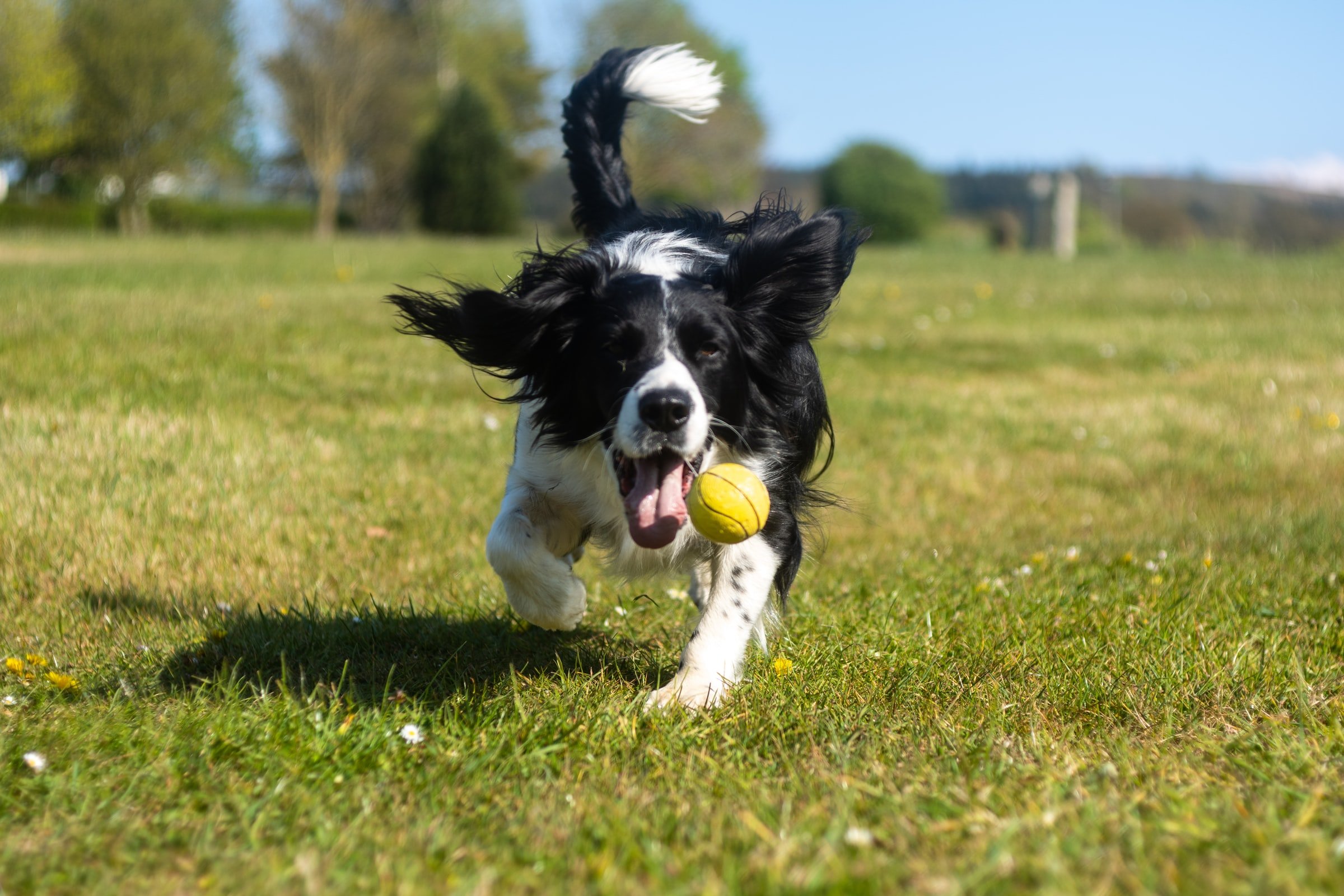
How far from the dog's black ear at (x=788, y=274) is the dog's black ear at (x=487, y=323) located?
53cm

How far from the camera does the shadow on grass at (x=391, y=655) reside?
10.7ft

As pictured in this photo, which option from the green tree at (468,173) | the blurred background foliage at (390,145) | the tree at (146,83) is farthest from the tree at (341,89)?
the green tree at (468,173)

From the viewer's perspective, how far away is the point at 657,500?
10.1ft

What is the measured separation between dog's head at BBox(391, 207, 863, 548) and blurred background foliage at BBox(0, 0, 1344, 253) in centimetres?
2104

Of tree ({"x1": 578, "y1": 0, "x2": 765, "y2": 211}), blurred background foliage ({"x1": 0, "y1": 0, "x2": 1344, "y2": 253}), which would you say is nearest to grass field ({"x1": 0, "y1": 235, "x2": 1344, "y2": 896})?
blurred background foliage ({"x1": 0, "y1": 0, "x2": 1344, "y2": 253})

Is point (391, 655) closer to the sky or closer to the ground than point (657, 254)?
closer to the ground

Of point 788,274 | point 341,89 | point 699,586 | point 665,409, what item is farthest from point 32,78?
point 665,409

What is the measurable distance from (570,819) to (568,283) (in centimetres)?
164

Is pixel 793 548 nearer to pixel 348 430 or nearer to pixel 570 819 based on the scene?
pixel 570 819

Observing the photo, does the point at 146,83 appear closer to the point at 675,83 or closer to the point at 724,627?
the point at 675,83

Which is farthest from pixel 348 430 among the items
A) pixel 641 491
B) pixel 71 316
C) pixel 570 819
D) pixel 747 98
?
pixel 747 98

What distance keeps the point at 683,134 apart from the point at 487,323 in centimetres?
4132

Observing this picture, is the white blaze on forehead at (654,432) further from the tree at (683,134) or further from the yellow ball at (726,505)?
the tree at (683,134)

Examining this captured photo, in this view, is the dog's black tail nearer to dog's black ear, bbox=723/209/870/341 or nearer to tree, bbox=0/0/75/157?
dog's black ear, bbox=723/209/870/341
